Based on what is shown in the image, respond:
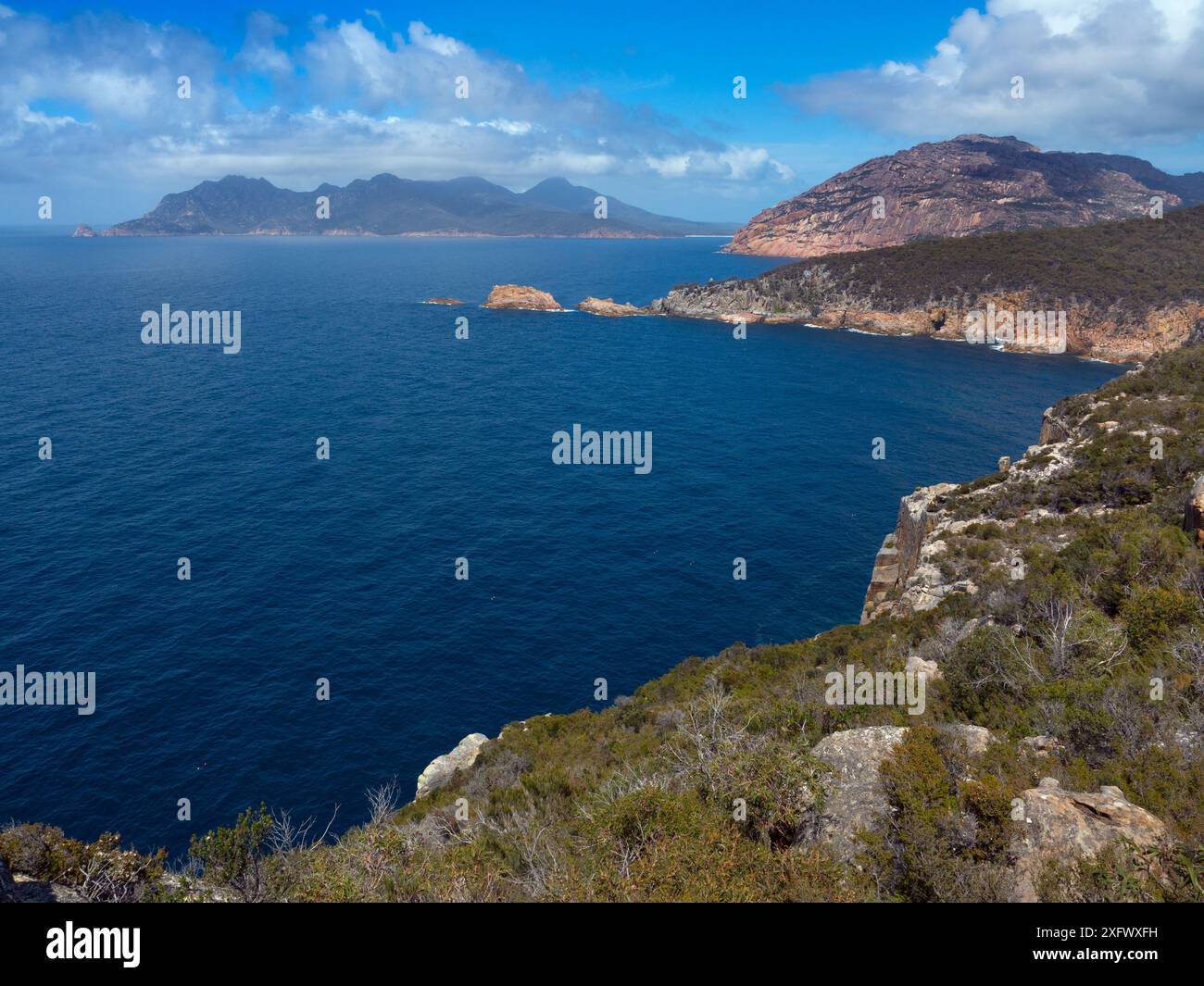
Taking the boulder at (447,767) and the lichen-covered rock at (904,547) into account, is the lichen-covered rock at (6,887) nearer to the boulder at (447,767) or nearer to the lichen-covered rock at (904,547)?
the boulder at (447,767)

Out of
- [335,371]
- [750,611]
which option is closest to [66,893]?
[750,611]

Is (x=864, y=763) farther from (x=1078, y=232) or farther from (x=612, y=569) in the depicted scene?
(x=1078, y=232)

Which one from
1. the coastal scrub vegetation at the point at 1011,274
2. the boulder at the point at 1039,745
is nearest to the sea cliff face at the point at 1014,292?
the coastal scrub vegetation at the point at 1011,274

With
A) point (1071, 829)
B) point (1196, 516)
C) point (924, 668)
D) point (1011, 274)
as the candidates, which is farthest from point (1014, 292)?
point (1071, 829)

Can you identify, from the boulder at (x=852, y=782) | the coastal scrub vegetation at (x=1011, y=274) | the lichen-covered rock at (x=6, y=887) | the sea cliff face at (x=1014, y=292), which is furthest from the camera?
the coastal scrub vegetation at (x=1011, y=274)

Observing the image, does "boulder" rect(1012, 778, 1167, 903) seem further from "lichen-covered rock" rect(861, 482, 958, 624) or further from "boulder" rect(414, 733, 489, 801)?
"lichen-covered rock" rect(861, 482, 958, 624)
